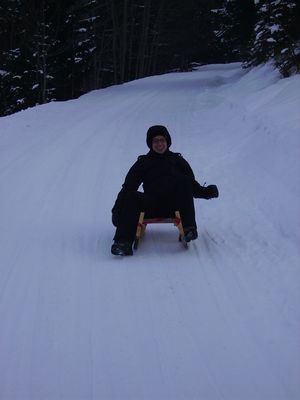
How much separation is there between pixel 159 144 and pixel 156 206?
63 centimetres

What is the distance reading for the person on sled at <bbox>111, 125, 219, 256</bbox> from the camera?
4.53m

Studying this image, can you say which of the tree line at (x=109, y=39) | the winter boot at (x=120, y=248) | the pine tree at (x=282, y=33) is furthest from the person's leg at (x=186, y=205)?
the tree line at (x=109, y=39)

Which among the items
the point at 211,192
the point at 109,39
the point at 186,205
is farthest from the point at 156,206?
the point at 109,39

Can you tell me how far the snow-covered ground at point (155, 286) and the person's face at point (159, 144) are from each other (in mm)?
924

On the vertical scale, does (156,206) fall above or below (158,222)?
above

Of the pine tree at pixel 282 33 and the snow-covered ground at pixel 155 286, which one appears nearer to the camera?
the snow-covered ground at pixel 155 286

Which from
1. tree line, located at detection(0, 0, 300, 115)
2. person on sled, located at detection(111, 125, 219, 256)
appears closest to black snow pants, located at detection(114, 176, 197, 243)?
person on sled, located at detection(111, 125, 219, 256)

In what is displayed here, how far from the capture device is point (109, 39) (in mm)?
36062

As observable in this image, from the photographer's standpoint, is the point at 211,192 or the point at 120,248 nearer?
the point at 120,248

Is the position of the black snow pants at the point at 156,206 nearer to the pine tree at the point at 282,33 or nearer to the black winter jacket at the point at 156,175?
the black winter jacket at the point at 156,175

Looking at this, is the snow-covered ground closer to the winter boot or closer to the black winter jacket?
the winter boot

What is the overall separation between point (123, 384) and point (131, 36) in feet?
121

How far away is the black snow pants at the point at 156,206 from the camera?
4547 millimetres

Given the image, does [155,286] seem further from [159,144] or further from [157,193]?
[159,144]
